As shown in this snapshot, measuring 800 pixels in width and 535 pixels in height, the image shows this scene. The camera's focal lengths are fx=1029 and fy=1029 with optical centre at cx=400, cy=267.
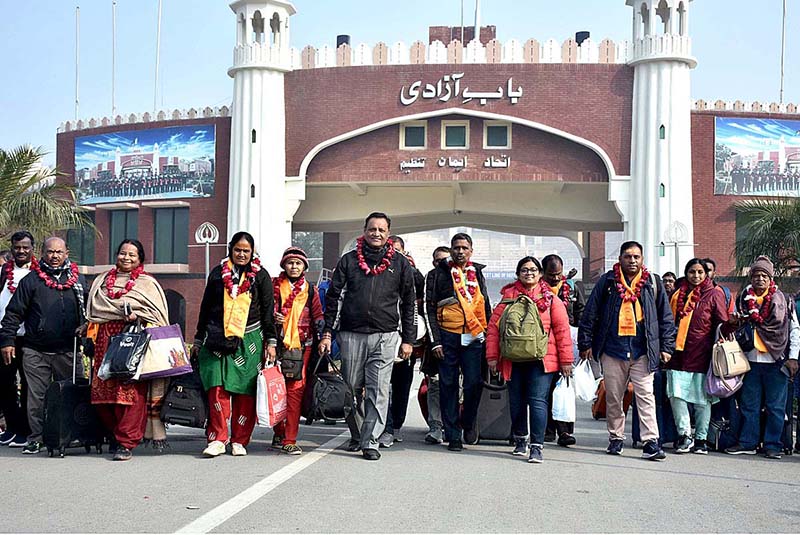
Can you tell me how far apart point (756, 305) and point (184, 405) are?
5.01 meters

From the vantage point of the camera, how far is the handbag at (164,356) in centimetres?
788

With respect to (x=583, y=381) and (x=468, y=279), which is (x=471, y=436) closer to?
(x=583, y=381)

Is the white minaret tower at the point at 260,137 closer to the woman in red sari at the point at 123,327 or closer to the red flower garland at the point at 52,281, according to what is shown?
the red flower garland at the point at 52,281

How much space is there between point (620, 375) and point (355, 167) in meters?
22.5

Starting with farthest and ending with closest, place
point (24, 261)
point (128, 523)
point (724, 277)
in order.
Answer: point (724, 277) → point (24, 261) → point (128, 523)

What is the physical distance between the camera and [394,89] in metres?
30.0

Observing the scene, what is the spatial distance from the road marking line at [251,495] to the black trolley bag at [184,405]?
90cm

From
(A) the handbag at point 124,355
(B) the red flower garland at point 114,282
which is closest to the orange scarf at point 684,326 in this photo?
(A) the handbag at point 124,355

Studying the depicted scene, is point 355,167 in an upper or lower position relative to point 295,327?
upper

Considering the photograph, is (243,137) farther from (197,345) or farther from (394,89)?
(197,345)

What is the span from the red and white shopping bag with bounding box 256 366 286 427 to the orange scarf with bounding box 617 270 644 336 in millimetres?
2833

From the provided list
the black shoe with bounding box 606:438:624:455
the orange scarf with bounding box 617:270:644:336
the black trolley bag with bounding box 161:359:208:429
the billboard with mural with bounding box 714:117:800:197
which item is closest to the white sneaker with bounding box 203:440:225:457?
the black trolley bag with bounding box 161:359:208:429

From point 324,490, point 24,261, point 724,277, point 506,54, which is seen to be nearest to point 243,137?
point 506,54

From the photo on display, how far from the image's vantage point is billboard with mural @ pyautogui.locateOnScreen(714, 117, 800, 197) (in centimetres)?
2980
